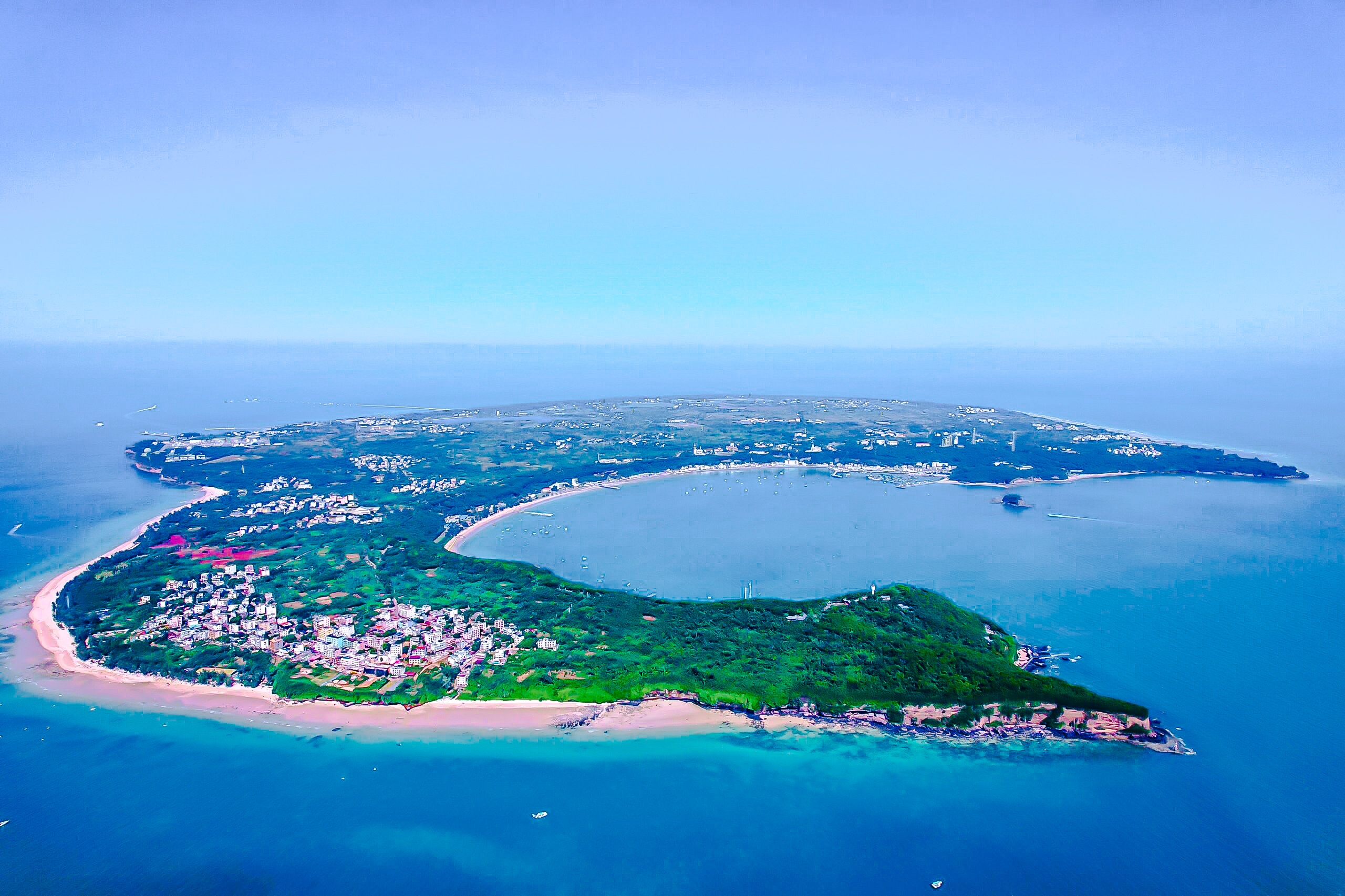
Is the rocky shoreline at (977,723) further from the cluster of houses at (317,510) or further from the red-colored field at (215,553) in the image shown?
the cluster of houses at (317,510)

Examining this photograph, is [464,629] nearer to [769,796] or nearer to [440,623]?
[440,623]

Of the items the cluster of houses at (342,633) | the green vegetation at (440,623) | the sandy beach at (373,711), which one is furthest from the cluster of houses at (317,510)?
the sandy beach at (373,711)

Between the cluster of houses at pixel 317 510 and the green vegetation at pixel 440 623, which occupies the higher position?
the cluster of houses at pixel 317 510

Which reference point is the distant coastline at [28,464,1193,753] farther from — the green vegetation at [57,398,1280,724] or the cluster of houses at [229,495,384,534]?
the cluster of houses at [229,495,384,534]

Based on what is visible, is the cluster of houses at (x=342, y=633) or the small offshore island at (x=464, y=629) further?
the cluster of houses at (x=342, y=633)

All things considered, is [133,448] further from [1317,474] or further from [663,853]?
[1317,474]

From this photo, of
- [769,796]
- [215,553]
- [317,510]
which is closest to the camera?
[769,796]

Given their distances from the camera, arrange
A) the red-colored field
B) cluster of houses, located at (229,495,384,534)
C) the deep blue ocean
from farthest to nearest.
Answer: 1. cluster of houses, located at (229,495,384,534)
2. the red-colored field
3. the deep blue ocean

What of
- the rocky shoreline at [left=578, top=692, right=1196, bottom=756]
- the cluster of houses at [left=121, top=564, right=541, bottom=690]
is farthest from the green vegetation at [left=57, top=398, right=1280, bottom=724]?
the rocky shoreline at [left=578, top=692, right=1196, bottom=756]

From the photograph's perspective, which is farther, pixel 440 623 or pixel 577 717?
pixel 440 623

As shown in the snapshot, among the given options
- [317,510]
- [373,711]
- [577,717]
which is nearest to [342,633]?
[373,711]

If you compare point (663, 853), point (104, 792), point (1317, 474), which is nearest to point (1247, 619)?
point (663, 853)

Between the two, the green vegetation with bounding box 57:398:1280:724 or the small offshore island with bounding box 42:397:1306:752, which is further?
the green vegetation with bounding box 57:398:1280:724
